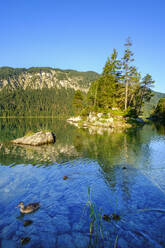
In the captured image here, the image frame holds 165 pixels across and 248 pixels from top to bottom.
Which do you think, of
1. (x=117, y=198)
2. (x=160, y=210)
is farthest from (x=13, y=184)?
(x=160, y=210)

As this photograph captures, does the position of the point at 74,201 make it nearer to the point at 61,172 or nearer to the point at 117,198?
the point at 117,198

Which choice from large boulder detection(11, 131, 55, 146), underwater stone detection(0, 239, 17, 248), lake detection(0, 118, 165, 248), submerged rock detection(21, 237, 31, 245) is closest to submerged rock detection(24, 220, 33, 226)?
lake detection(0, 118, 165, 248)

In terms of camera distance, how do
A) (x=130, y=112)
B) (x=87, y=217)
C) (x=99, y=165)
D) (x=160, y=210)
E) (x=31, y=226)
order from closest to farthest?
(x=31, y=226) → (x=87, y=217) → (x=160, y=210) → (x=99, y=165) → (x=130, y=112)

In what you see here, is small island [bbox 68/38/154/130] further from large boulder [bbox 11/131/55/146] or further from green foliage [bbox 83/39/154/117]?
large boulder [bbox 11/131/55/146]

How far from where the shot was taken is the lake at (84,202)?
6961mm

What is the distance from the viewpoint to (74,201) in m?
10.0

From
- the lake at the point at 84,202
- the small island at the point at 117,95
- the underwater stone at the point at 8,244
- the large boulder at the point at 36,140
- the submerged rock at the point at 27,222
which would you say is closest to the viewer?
the underwater stone at the point at 8,244

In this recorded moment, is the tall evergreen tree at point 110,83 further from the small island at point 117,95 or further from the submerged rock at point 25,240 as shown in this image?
the submerged rock at point 25,240

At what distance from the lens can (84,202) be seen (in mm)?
9891

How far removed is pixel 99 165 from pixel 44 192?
23.9 feet

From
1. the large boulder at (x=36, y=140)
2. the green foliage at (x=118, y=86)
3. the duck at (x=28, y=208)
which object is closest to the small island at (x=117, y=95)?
the green foliage at (x=118, y=86)

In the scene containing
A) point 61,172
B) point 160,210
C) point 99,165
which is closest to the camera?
point 160,210

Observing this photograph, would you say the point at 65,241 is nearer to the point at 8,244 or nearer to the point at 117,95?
the point at 8,244

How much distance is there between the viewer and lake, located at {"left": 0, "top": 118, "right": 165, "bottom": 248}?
22.8 ft
